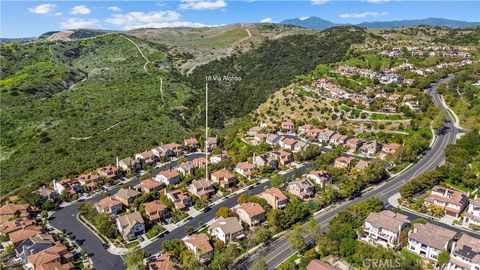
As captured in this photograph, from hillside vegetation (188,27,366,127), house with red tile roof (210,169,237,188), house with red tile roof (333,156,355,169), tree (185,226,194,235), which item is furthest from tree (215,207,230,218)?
hillside vegetation (188,27,366,127)

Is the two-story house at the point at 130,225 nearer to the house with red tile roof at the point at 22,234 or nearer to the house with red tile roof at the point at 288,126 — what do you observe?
the house with red tile roof at the point at 22,234

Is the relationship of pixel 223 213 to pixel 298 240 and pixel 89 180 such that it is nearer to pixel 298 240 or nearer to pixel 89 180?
pixel 298 240

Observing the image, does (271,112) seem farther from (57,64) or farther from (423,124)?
(57,64)

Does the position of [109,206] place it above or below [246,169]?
below

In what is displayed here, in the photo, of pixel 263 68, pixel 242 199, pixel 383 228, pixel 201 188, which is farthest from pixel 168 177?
pixel 263 68

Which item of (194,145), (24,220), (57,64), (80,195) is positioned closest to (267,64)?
(194,145)

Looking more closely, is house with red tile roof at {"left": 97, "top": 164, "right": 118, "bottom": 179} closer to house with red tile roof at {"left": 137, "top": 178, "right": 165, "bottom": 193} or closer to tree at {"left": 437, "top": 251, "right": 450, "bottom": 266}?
house with red tile roof at {"left": 137, "top": 178, "right": 165, "bottom": 193}
